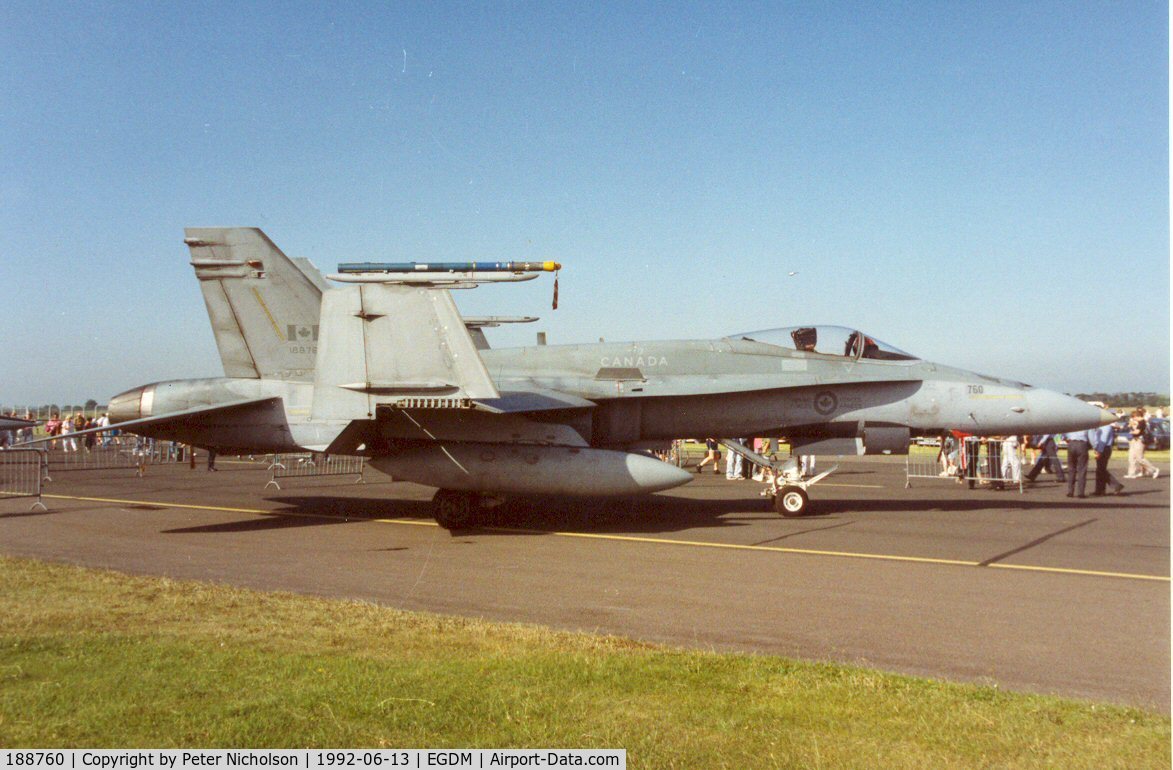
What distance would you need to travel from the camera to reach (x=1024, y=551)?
1027cm

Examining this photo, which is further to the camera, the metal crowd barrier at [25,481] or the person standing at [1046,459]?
the person standing at [1046,459]

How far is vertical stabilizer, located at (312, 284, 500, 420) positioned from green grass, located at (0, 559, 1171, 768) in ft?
16.9

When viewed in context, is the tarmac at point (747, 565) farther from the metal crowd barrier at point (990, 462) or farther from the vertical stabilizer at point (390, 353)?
the metal crowd barrier at point (990, 462)

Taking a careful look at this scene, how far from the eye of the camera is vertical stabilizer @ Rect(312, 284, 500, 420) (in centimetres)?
1073

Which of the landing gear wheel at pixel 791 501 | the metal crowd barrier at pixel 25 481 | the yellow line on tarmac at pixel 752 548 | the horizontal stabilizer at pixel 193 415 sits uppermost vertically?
the horizontal stabilizer at pixel 193 415

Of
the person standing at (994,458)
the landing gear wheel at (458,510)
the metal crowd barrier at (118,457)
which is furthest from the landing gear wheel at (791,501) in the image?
the metal crowd barrier at (118,457)

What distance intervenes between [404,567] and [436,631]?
3.42 m

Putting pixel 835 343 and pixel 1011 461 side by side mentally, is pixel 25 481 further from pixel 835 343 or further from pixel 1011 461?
pixel 1011 461

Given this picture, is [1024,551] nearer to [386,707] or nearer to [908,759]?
[908,759]

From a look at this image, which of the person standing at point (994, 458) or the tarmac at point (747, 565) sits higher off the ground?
the person standing at point (994, 458)

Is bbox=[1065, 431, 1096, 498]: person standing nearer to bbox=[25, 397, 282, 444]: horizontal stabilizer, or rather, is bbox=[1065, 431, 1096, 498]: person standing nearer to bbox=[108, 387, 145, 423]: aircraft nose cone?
bbox=[25, 397, 282, 444]: horizontal stabilizer

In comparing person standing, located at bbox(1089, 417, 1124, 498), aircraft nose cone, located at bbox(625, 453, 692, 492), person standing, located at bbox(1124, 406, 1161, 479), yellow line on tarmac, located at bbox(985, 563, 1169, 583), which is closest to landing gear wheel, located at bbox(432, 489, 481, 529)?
aircraft nose cone, located at bbox(625, 453, 692, 492)

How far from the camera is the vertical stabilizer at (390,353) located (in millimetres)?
10727

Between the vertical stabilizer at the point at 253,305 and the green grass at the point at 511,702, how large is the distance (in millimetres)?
8108
